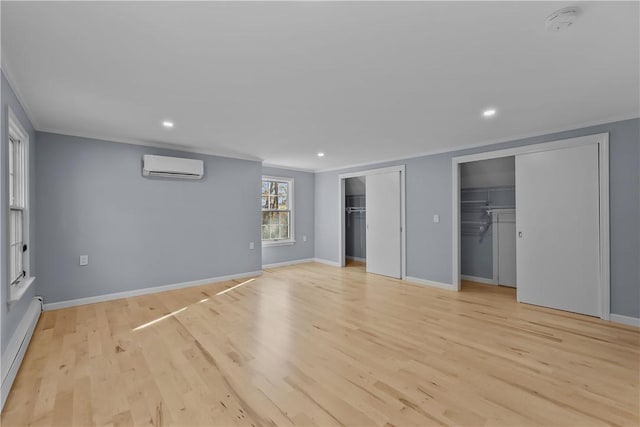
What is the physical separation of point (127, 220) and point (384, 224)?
4.29 metres

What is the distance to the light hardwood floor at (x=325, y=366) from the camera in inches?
70.1

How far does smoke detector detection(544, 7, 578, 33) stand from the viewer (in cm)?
154

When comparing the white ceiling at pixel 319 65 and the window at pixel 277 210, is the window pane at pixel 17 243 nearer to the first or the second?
the white ceiling at pixel 319 65

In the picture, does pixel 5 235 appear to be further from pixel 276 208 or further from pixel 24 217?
pixel 276 208

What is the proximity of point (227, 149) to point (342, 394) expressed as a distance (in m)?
4.08

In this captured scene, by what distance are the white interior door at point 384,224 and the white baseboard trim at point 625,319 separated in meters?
2.79

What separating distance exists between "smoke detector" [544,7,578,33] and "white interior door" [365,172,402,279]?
3792 mm

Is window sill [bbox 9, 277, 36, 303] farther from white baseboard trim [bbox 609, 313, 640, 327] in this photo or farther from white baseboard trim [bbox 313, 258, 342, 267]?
white baseboard trim [bbox 609, 313, 640, 327]

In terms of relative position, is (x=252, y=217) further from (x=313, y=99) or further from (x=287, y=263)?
(x=313, y=99)

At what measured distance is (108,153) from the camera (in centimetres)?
405

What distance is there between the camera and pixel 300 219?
22.6 feet

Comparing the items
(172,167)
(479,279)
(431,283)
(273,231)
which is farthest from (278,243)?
(479,279)

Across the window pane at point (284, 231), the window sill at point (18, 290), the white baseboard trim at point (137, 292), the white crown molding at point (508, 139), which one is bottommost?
the white baseboard trim at point (137, 292)

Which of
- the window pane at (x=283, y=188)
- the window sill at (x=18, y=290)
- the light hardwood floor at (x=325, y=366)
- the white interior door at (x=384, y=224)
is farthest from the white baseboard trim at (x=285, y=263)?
the window sill at (x=18, y=290)
